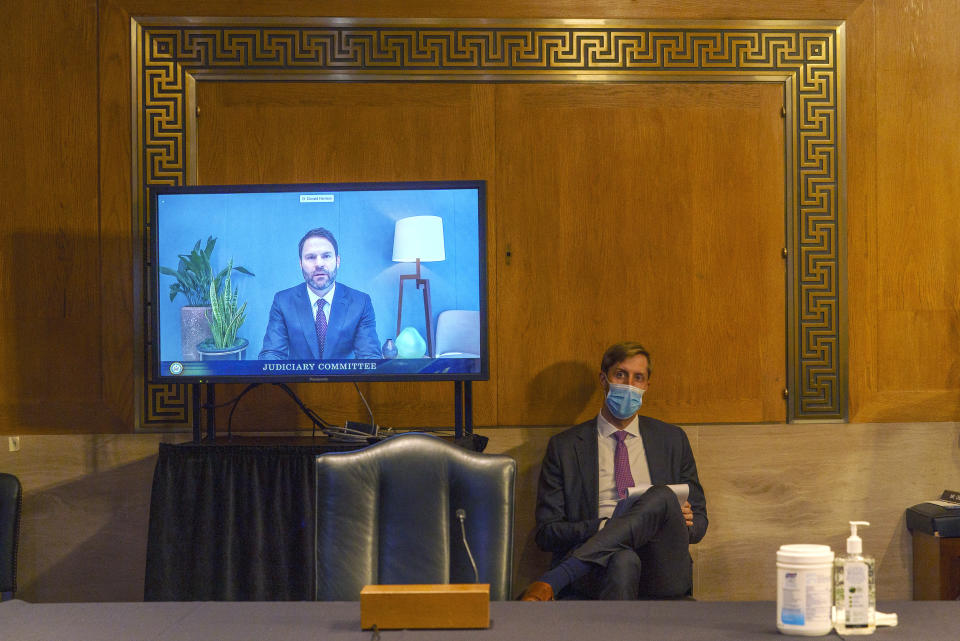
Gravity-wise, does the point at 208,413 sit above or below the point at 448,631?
above

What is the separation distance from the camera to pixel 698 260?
4.02 meters

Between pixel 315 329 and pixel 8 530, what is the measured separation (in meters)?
1.22

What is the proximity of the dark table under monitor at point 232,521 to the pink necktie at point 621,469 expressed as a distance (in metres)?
0.63

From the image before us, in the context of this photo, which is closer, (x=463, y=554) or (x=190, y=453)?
(x=463, y=554)

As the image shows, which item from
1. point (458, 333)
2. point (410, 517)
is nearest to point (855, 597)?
point (410, 517)

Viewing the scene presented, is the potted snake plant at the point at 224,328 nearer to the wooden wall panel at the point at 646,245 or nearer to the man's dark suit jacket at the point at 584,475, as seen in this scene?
the wooden wall panel at the point at 646,245

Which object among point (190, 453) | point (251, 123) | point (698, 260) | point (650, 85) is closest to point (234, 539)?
point (190, 453)

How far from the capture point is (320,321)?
11.7ft

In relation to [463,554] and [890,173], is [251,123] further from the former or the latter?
[890,173]

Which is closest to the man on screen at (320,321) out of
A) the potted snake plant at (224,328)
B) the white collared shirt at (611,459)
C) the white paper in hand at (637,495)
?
Answer: the potted snake plant at (224,328)

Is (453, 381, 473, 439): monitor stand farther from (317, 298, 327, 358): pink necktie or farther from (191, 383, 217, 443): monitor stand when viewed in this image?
(191, 383, 217, 443): monitor stand

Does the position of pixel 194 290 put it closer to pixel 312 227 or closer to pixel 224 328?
pixel 224 328

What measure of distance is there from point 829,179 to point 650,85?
33.2 inches

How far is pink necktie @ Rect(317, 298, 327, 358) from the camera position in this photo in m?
3.56
